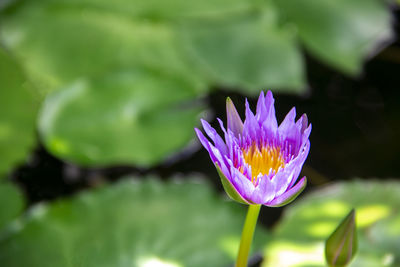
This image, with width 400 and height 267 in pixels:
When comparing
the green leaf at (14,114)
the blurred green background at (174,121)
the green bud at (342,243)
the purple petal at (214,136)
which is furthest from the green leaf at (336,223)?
the green leaf at (14,114)

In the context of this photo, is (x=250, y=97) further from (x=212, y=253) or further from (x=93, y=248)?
(x=93, y=248)

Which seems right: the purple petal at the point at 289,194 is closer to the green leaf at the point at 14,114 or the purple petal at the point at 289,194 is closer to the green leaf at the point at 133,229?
the green leaf at the point at 133,229

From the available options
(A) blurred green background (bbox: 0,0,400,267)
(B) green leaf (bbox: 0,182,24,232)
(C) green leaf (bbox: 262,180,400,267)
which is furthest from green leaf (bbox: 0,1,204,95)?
(C) green leaf (bbox: 262,180,400,267)

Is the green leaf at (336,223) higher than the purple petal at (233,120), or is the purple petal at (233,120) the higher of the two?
the purple petal at (233,120)

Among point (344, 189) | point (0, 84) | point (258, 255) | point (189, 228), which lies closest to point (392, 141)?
point (344, 189)

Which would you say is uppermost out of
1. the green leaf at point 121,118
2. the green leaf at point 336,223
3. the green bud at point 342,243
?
the green bud at point 342,243

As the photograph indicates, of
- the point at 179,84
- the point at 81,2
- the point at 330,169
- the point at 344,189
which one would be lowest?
the point at 330,169
